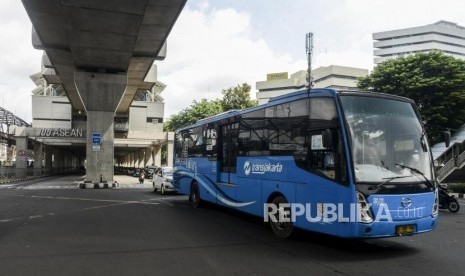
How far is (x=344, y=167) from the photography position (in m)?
7.56

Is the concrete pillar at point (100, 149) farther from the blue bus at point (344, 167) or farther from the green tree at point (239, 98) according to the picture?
the blue bus at point (344, 167)

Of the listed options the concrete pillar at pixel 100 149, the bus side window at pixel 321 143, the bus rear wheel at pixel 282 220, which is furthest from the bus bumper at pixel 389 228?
the concrete pillar at pixel 100 149

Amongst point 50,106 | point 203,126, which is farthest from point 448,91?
point 50,106

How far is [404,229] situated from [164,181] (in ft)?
52.9

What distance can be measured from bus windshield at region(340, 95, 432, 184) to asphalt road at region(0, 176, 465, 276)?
1.49m

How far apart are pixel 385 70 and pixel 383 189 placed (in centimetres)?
3063

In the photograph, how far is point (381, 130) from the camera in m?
7.95

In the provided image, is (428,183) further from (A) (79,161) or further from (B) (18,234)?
(A) (79,161)

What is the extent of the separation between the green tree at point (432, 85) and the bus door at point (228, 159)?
82.8 ft

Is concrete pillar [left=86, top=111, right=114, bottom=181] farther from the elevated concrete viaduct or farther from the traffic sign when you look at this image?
the traffic sign

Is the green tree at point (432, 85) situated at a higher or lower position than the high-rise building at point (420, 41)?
lower

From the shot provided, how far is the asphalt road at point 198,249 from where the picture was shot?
6.61 m

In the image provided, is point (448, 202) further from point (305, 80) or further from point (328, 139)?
point (305, 80)

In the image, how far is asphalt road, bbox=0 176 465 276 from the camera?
661 centimetres
